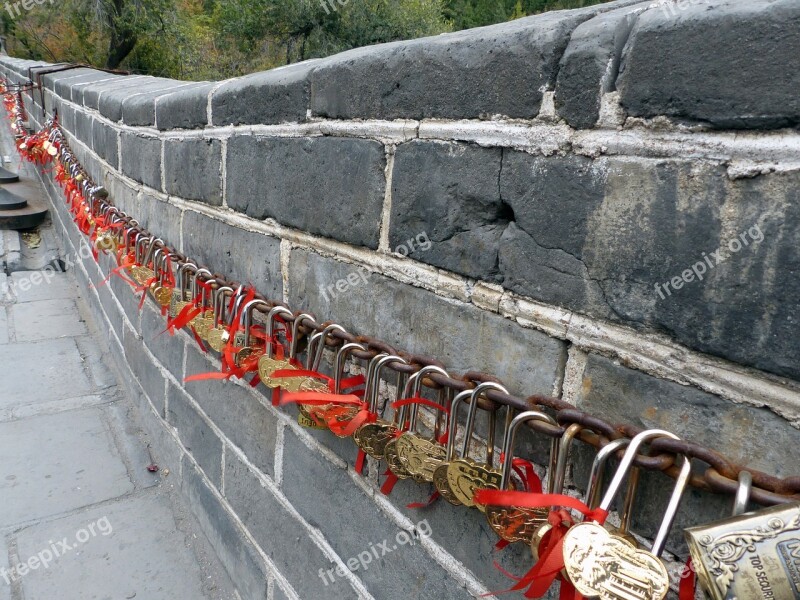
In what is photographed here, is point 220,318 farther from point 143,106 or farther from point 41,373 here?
point 41,373

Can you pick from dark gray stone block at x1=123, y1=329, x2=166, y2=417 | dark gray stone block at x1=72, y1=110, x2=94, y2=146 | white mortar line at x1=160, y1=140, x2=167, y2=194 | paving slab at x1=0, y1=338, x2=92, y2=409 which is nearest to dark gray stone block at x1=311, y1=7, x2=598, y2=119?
white mortar line at x1=160, y1=140, x2=167, y2=194

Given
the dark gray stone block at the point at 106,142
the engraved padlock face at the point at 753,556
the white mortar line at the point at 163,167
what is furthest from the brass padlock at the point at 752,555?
the dark gray stone block at the point at 106,142

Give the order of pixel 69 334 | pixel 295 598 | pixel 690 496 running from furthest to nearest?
pixel 69 334
pixel 295 598
pixel 690 496

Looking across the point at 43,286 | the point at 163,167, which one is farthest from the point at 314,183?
the point at 43,286

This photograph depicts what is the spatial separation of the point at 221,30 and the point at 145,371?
13155mm

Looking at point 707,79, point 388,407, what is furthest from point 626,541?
point 388,407

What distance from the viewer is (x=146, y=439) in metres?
3.21

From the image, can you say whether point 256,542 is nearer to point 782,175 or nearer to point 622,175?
point 622,175

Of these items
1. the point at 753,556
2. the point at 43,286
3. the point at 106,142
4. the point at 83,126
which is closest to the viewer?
the point at 753,556

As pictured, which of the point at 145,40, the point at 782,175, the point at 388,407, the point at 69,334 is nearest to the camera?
the point at 782,175

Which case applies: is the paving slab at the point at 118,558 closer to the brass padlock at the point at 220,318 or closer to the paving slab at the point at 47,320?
the brass padlock at the point at 220,318

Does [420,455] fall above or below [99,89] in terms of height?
below

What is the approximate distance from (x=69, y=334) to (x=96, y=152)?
4.46 feet

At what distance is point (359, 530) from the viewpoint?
157 cm
